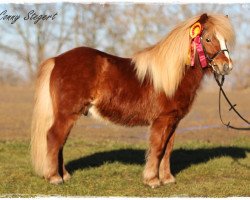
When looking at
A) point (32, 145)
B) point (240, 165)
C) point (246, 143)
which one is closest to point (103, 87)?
point (32, 145)

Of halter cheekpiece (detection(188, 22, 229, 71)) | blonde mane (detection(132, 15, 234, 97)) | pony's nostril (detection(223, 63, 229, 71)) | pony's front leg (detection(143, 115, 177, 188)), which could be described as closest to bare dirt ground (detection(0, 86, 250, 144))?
pony's front leg (detection(143, 115, 177, 188))

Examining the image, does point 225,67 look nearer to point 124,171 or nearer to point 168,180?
point 168,180

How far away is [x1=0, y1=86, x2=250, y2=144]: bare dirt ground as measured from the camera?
12.3 metres

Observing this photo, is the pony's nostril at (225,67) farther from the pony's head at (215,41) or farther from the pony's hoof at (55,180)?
the pony's hoof at (55,180)

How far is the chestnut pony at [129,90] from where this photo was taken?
595 centimetres

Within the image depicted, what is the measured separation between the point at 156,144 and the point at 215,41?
5.71 feet

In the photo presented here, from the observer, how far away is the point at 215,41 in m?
5.84

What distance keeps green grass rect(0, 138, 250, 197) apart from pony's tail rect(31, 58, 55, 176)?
11.8 inches

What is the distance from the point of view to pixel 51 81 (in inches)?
243

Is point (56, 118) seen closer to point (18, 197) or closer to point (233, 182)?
point (18, 197)

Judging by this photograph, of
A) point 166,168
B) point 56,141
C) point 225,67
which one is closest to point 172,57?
point 225,67

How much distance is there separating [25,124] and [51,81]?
907cm

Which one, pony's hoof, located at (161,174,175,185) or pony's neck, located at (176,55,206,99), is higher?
pony's neck, located at (176,55,206,99)

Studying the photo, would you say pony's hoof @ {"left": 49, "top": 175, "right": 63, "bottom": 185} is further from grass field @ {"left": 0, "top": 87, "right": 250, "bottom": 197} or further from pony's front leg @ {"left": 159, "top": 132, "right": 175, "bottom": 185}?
pony's front leg @ {"left": 159, "top": 132, "right": 175, "bottom": 185}
